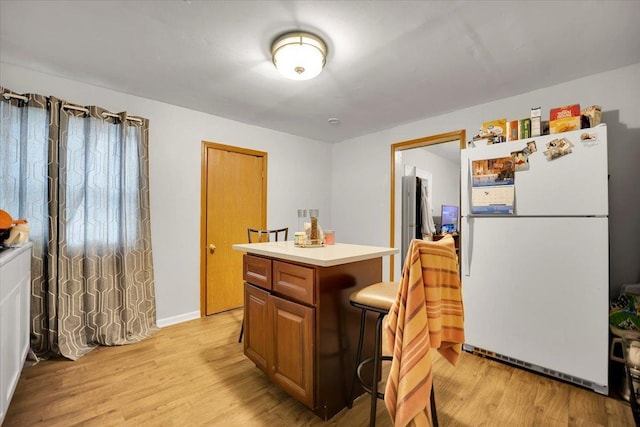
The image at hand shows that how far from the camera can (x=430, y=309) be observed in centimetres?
119

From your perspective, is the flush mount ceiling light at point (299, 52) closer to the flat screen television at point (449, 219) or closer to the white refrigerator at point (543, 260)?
the white refrigerator at point (543, 260)

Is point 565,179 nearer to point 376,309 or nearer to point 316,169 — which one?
point 376,309

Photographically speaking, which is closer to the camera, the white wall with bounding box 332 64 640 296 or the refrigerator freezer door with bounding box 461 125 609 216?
the refrigerator freezer door with bounding box 461 125 609 216

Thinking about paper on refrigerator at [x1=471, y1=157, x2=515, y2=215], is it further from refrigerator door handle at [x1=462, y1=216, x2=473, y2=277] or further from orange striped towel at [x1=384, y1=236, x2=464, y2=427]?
orange striped towel at [x1=384, y1=236, x2=464, y2=427]

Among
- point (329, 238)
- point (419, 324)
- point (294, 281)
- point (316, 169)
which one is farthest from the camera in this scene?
point (316, 169)

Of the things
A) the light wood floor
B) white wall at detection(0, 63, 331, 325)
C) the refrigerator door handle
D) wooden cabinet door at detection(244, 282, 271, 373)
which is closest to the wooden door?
white wall at detection(0, 63, 331, 325)

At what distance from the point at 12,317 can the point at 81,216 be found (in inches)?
45.3

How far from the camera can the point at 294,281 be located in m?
1.67

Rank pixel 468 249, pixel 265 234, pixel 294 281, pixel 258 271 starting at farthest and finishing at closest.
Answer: pixel 265 234, pixel 468 249, pixel 258 271, pixel 294 281

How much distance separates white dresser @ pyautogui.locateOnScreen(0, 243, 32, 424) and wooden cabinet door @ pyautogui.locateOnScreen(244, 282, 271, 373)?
1.24m

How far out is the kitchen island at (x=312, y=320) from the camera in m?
1.57

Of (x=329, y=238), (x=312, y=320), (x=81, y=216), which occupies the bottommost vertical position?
(x=312, y=320)

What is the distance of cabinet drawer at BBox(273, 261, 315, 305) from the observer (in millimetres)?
1572

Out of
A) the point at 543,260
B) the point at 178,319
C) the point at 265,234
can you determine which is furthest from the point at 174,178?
the point at 543,260
